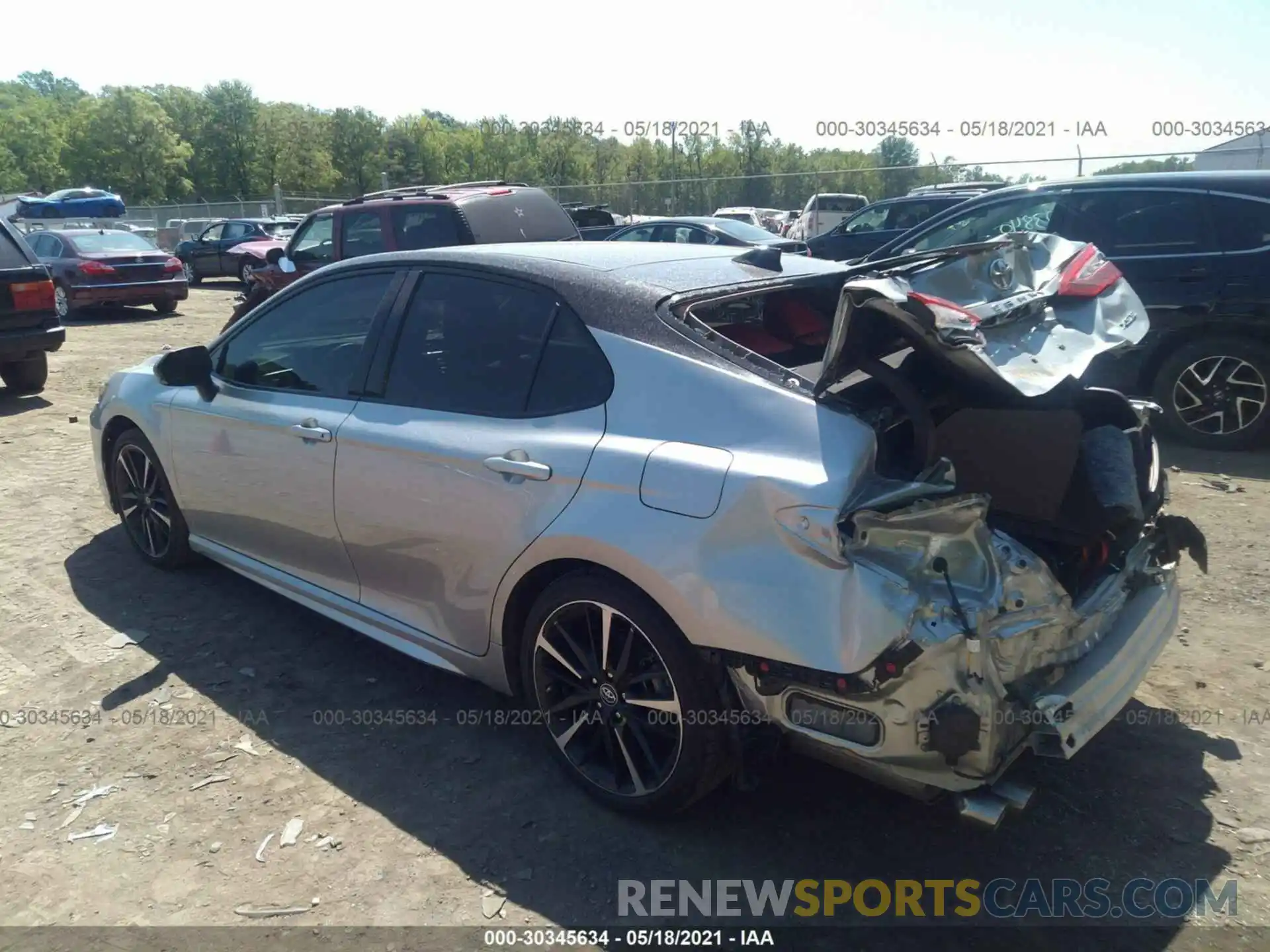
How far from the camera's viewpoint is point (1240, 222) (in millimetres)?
6762

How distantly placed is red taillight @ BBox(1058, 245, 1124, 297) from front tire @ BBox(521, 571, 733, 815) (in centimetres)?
190

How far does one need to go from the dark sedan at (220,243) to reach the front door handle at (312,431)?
68.9 feet

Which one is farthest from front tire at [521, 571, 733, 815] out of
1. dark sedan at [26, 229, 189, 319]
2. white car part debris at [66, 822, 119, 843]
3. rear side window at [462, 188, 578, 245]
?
dark sedan at [26, 229, 189, 319]

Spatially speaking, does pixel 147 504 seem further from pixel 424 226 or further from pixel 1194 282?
pixel 1194 282

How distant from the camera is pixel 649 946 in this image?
8.63 ft

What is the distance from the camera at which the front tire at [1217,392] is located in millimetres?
6723

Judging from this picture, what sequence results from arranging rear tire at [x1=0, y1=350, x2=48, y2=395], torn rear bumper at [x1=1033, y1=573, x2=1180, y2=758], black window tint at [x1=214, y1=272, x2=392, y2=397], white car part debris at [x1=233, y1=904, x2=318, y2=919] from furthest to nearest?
rear tire at [x1=0, y1=350, x2=48, y2=395] < black window tint at [x1=214, y1=272, x2=392, y2=397] < white car part debris at [x1=233, y1=904, x2=318, y2=919] < torn rear bumper at [x1=1033, y1=573, x2=1180, y2=758]

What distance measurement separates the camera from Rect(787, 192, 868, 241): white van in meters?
22.8

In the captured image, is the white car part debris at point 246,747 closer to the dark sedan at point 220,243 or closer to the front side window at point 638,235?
the front side window at point 638,235

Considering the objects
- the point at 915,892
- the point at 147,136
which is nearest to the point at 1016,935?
the point at 915,892

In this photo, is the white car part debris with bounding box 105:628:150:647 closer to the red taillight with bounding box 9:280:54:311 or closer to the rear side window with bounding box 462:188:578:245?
the rear side window with bounding box 462:188:578:245

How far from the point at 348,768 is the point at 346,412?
4.33 feet

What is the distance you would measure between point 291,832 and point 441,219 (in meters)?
7.26

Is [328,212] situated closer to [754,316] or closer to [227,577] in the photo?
[227,577]
